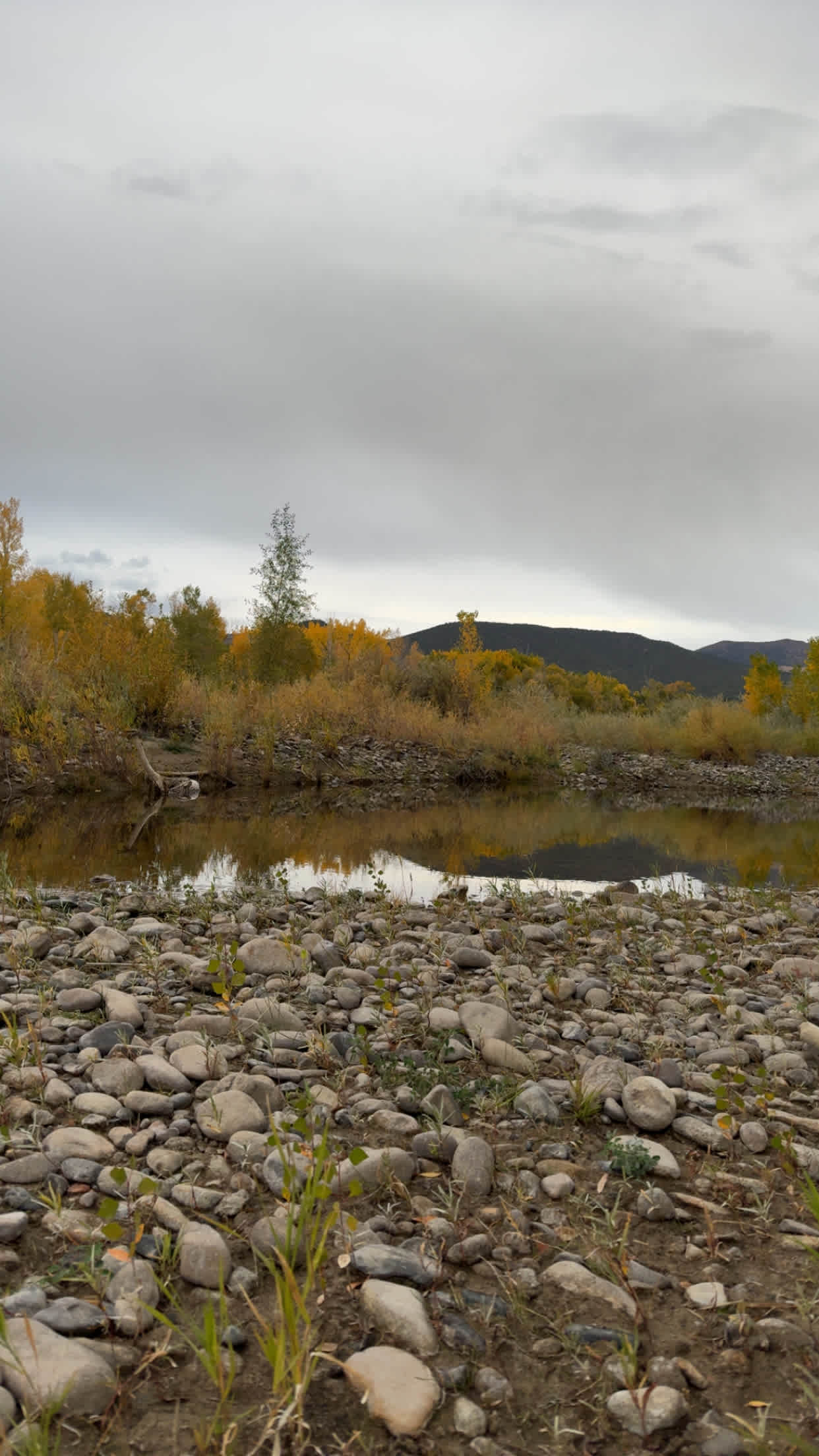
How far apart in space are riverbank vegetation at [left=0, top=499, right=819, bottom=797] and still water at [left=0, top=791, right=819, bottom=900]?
1618mm

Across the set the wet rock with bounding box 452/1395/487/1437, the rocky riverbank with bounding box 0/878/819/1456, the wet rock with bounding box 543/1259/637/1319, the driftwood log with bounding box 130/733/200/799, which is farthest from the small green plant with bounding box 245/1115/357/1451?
the driftwood log with bounding box 130/733/200/799

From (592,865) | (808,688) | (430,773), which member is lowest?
(592,865)

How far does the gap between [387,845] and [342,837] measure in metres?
0.75

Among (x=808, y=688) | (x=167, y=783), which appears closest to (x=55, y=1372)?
(x=167, y=783)

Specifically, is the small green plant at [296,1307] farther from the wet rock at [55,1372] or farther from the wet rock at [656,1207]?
the wet rock at [656,1207]

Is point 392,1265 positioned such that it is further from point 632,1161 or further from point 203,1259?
point 632,1161

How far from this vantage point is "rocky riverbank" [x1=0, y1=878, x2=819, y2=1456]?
63.9 inches

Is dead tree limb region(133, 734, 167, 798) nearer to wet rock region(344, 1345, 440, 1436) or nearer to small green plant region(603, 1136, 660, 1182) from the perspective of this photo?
small green plant region(603, 1136, 660, 1182)

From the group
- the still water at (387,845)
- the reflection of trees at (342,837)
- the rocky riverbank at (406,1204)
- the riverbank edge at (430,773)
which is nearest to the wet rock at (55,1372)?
the rocky riverbank at (406,1204)

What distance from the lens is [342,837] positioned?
10.7m

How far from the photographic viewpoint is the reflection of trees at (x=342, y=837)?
8609 mm

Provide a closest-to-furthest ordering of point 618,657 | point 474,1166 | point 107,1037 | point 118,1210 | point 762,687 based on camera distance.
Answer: point 118,1210 < point 474,1166 < point 107,1037 < point 762,687 < point 618,657

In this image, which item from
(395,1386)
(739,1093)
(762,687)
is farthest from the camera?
(762,687)

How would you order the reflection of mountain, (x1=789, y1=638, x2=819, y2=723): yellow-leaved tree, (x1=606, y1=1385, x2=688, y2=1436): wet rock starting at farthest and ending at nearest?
(x1=789, y1=638, x2=819, y2=723): yellow-leaved tree → the reflection of mountain → (x1=606, y1=1385, x2=688, y2=1436): wet rock
